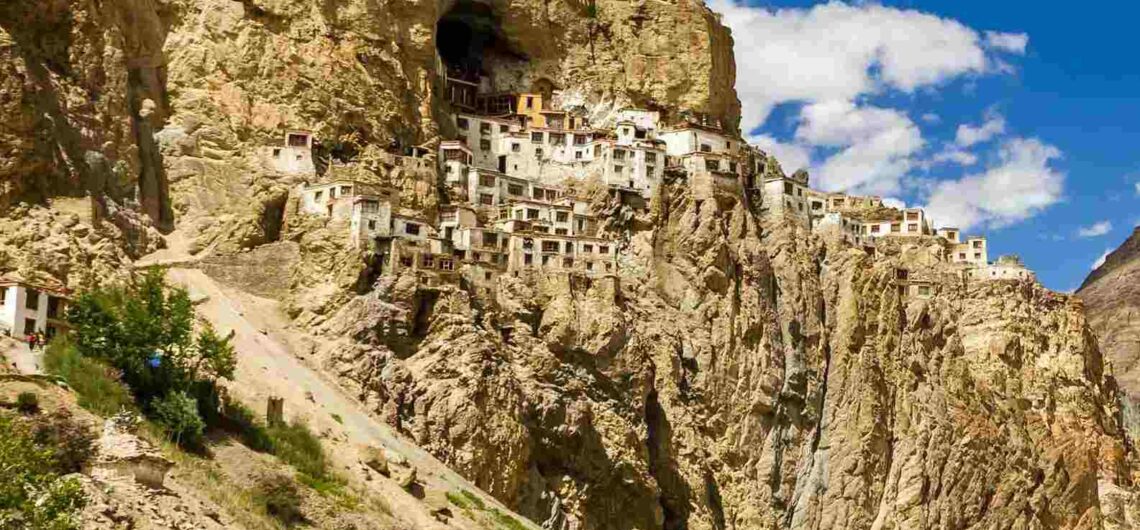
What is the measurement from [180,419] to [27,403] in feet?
19.2

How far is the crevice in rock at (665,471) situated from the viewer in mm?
72500

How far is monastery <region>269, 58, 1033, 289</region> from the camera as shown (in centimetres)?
6762

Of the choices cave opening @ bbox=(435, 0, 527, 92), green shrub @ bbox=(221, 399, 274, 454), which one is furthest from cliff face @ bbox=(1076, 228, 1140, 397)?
green shrub @ bbox=(221, 399, 274, 454)

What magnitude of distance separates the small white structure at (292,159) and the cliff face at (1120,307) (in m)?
72.9

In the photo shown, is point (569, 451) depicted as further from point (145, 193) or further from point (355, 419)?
point (145, 193)

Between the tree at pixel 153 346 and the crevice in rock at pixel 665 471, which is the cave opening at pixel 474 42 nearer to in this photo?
the crevice in rock at pixel 665 471

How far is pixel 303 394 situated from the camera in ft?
192

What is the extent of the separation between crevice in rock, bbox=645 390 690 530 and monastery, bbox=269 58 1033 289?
20.1 feet

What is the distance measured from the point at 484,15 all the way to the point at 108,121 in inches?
1096

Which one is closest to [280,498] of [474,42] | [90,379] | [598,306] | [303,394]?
[90,379]

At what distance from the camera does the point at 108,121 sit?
6338 cm

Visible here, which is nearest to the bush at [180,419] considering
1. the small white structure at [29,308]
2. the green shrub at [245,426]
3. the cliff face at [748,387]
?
the green shrub at [245,426]

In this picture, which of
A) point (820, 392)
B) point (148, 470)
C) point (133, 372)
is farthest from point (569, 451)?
point (148, 470)

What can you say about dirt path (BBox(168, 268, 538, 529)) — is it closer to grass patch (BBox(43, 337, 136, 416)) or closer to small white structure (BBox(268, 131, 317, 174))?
small white structure (BBox(268, 131, 317, 174))
